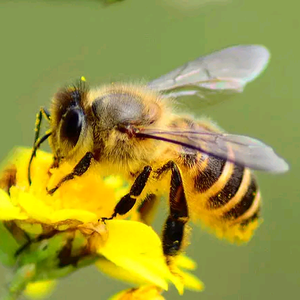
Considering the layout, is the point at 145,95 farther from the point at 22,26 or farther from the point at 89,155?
the point at 22,26

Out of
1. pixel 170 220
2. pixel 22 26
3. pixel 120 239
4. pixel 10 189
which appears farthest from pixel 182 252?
pixel 22 26

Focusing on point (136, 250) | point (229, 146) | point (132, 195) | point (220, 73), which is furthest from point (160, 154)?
point (220, 73)

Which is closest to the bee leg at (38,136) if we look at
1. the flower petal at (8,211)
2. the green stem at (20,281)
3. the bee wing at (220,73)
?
the flower petal at (8,211)

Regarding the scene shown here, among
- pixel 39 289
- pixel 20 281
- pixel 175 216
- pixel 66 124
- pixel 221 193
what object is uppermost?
pixel 66 124

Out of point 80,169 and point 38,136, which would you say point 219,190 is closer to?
point 80,169

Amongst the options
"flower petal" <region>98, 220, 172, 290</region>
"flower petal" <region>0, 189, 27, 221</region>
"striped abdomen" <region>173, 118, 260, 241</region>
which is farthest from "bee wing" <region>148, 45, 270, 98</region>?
"flower petal" <region>0, 189, 27, 221</region>

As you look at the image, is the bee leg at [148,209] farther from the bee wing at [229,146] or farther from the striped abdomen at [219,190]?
the bee wing at [229,146]

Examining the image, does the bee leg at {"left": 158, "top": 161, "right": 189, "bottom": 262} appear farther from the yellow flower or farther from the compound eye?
the compound eye
